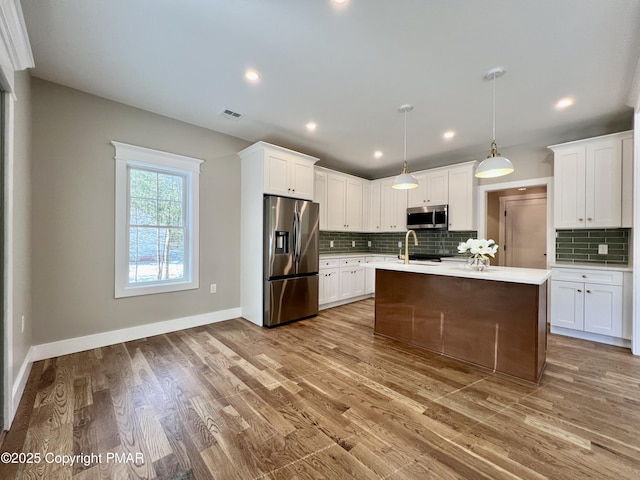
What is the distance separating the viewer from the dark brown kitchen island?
7.57ft

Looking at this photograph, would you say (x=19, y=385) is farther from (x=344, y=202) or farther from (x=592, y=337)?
(x=592, y=337)

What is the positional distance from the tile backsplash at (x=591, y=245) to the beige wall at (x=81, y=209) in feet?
17.7

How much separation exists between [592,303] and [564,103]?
236 cm

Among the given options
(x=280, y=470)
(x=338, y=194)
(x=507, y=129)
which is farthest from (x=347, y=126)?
(x=280, y=470)

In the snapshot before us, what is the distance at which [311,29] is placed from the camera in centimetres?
199

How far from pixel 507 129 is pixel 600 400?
3215 millimetres

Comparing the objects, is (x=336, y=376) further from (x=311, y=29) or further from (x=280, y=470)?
(x=311, y=29)

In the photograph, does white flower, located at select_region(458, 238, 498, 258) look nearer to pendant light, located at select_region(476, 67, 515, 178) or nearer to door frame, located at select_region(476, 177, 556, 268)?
pendant light, located at select_region(476, 67, 515, 178)

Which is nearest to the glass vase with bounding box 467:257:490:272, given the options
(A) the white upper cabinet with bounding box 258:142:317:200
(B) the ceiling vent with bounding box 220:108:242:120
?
(A) the white upper cabinet with bounding box 258:142:317:200

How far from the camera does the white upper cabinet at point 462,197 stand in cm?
445

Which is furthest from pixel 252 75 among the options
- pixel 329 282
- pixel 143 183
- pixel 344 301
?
pixel 344 301

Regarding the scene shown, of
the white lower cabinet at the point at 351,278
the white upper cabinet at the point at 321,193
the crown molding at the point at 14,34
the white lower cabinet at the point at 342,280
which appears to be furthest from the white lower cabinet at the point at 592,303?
the crown molding at the point at 14,34

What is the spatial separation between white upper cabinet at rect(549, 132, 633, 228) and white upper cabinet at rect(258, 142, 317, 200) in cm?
343

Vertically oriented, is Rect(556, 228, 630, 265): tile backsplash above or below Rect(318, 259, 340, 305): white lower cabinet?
above
